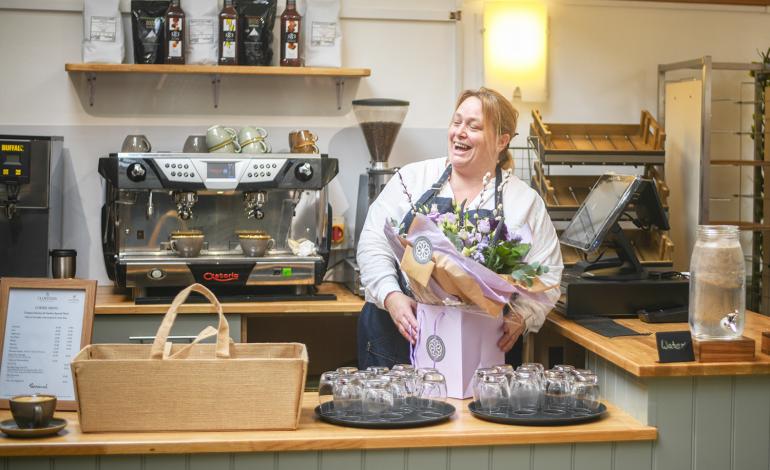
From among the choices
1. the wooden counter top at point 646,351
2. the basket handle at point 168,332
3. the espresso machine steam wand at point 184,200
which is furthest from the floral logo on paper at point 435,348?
the espresso machine steam wand at point 184,200

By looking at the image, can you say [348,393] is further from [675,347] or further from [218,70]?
[218,70]

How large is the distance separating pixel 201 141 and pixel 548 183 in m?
1.45

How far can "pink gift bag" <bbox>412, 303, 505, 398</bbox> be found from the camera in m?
2.54

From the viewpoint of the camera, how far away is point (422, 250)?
95.3 inches

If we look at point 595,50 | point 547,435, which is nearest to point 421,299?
point 547,435

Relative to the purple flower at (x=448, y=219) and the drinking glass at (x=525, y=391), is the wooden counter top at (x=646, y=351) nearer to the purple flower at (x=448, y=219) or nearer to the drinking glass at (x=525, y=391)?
the drinking glass at (x=525, y=391)

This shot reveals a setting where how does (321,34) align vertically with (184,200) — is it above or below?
above

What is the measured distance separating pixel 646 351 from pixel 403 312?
67 centimetres

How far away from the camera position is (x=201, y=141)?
389 centimetres

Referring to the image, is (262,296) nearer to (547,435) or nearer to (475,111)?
(475,111)

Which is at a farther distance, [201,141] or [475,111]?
[201,141]

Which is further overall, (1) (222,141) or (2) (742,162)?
(2) (742,162)

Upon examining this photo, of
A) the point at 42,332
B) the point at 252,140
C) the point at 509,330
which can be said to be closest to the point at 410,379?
the point at 509,330

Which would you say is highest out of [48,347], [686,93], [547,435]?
[686,93]
